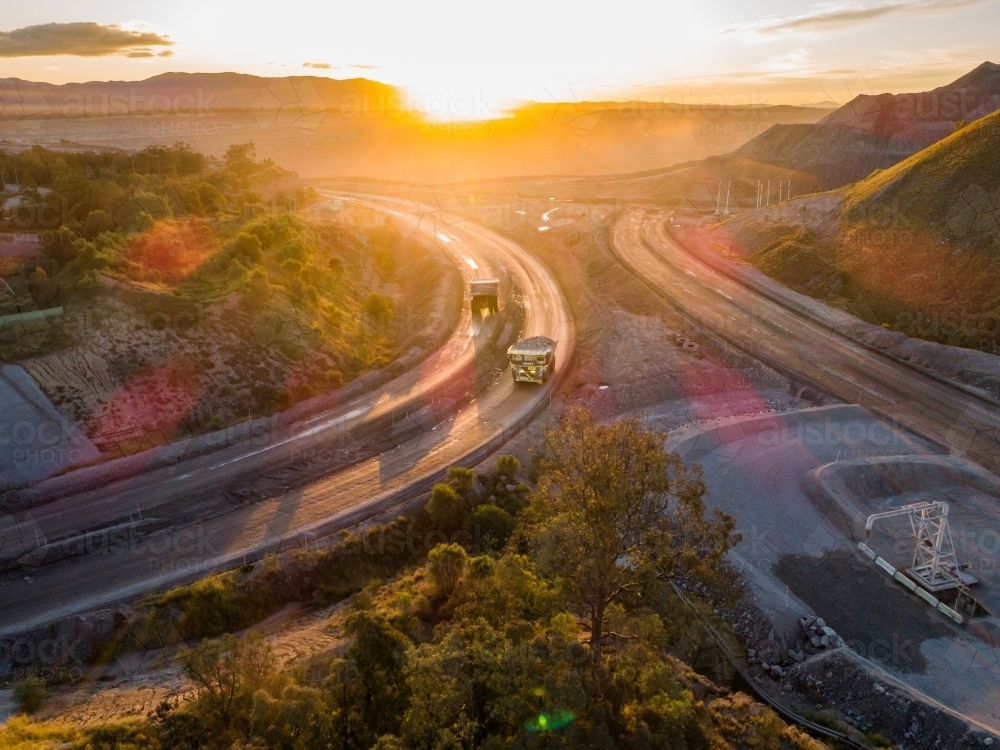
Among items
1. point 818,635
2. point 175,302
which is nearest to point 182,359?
point 175,302

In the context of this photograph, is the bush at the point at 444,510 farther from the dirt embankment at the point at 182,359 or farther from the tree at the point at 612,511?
the dirt embankment at the point at 182,359

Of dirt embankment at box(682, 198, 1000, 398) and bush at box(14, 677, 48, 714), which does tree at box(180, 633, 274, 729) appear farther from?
dirt embankment at box(682, 198, 1000, 398)

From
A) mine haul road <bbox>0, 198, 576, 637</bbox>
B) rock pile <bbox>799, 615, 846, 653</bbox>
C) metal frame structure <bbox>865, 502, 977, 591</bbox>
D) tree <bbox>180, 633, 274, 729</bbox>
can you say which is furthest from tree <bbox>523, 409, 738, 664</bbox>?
mine haul road <bbox>0, 198, 576, 637</bbox>

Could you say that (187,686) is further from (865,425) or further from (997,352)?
(997,352)

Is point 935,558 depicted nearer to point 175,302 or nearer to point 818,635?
point 818,635

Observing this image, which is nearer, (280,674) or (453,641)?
(453,641)

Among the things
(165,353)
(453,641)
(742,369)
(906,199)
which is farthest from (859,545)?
(906,199)
